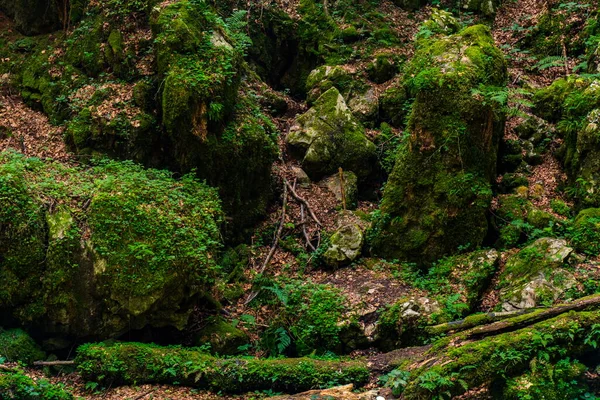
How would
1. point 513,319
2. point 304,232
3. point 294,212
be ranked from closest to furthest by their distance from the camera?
point 513,319 < point 304,232 < point 294,212

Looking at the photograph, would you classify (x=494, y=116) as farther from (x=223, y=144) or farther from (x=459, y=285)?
(x=223, y=144)

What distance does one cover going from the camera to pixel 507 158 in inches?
456

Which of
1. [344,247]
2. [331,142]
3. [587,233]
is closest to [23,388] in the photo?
[344,247]

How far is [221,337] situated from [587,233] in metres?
7.21

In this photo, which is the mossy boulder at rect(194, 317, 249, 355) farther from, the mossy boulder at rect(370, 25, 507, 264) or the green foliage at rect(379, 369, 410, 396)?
the mossy boulder at rect(370, 25, 507, 264)

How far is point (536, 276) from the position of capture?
27.7ft

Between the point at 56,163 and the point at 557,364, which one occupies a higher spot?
the point at 56,163

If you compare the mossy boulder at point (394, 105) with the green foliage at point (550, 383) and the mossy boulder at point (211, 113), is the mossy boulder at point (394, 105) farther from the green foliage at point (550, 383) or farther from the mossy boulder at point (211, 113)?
the green foliage at point (550, 383)

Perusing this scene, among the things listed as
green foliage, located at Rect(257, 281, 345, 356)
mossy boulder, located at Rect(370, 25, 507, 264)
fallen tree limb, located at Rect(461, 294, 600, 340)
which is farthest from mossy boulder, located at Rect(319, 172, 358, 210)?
fallen tree limb, located at Rect(461, 294, 600, 340)

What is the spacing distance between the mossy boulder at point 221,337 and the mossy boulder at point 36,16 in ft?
32.8

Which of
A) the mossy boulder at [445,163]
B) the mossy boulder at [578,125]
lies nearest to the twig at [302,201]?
the mossy boulder at [445,163]

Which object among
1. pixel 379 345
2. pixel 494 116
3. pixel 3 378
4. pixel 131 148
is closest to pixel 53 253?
pixel 3 378

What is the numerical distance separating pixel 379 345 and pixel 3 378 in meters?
5.99

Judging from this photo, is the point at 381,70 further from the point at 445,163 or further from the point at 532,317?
the point at 532,317
